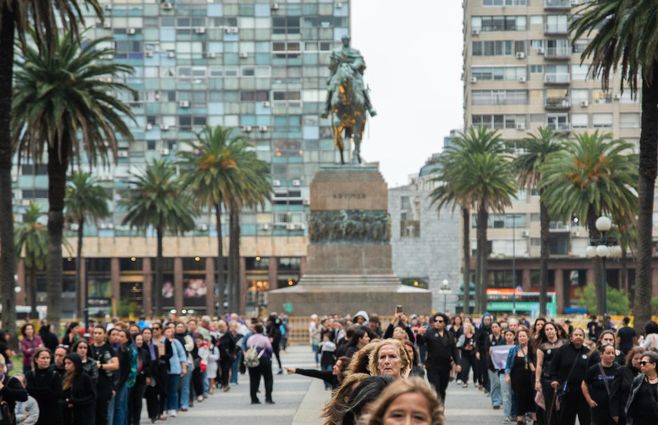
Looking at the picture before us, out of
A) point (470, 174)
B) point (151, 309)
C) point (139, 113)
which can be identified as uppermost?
point (139, 113)

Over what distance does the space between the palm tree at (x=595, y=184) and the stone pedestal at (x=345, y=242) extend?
12437 millimetres

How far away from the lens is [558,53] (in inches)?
4454

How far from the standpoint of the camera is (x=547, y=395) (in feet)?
58.0

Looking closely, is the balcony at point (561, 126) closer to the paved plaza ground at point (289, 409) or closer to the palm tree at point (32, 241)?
the palm tree at point (32, 241)

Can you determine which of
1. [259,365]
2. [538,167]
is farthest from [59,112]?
[538,167]

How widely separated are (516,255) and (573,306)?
675 cm

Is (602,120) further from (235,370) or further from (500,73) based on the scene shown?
(235,370)

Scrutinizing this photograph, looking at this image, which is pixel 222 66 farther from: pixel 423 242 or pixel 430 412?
pixel 430 412

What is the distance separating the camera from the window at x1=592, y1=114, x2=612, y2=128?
11188 cm

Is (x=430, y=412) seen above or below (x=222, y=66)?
below

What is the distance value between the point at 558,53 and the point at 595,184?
52.5m

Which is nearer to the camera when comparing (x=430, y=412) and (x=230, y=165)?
(x=430, y=412)

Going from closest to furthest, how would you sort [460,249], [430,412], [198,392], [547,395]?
[430,412] < [547,395] < [198,392] < [460,249]

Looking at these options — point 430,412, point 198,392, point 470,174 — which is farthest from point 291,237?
point 430,412
